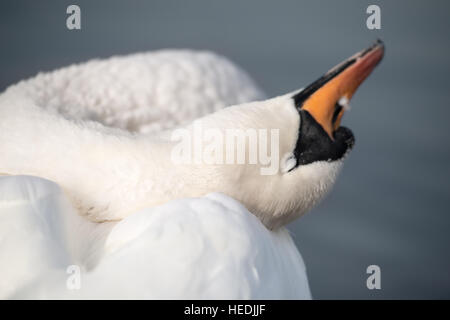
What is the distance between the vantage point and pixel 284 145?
4.52 feet

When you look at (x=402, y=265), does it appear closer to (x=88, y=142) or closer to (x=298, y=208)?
(x=298, y=208)

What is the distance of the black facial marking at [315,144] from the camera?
4.56 ft

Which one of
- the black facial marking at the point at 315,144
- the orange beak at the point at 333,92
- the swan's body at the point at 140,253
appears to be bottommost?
the swan's body at the point at 140,253

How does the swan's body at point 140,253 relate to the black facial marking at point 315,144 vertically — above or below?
below

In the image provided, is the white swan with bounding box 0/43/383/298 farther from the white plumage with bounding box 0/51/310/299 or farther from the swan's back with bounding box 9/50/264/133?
the swan's back with bounding box 9/50/264/133

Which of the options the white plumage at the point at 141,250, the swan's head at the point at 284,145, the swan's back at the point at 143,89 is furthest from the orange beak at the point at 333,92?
the swan's back at the point at 143,89

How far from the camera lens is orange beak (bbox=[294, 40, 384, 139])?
1422 mm

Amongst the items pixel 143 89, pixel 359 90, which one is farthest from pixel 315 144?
pixel 359 90

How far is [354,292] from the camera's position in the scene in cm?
236

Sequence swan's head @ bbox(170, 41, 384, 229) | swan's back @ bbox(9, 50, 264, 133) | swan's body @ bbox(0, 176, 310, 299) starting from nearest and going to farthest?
swan's body @ bbox(0, 176, 310, 299) → swan's head @ bbox(170, 41, 384, 229) → swan's back @ bbox(9, 50, 264, 133)

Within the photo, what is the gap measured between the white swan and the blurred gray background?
1019mm

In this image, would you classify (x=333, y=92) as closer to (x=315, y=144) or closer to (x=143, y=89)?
(x=315, y=144)

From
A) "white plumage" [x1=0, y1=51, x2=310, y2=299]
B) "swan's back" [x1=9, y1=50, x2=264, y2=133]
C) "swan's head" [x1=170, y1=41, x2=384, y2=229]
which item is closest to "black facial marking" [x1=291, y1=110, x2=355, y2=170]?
"swan's head" [x1=170, y1=41, x2=384, y2=229]

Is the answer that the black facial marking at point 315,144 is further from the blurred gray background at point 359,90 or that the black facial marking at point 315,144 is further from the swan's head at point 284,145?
the blurred gray background at point 359,90
